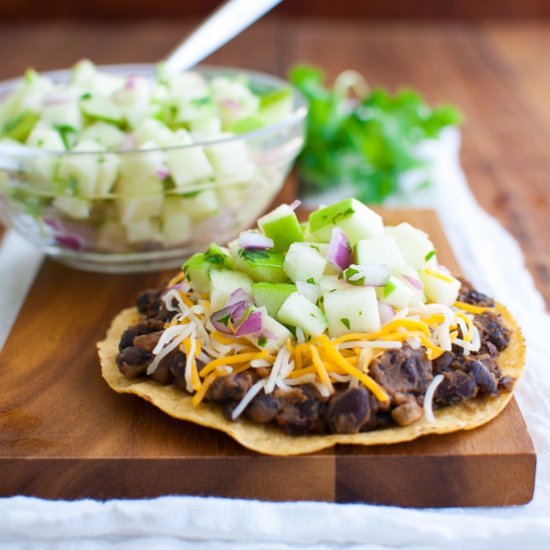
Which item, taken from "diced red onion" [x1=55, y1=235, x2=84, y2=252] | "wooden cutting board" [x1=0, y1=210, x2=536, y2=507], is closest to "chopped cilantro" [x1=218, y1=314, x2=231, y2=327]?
"wooden cutting board" [x1=0, y1=210, x2=536, y2=507]

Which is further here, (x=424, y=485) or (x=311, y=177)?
(x=311, y=177)

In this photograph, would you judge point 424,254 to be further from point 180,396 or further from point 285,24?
point 285,24

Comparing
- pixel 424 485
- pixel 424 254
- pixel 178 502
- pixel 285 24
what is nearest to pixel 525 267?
pixel 424 254

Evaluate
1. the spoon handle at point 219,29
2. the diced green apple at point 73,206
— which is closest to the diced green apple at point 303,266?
the diced green apple at point 73,206

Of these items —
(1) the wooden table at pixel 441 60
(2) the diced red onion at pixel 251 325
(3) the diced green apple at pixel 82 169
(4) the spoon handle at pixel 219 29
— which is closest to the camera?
(2) the diced red onion at pixel 251 325

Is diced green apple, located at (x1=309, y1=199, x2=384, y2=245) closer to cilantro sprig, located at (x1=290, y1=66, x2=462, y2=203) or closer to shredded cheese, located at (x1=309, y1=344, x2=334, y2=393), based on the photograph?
shredded cheese, located at (x1=309, y1=344, x2=334, y2=393)

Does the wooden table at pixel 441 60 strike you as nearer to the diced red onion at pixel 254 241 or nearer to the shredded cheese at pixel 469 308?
the shredded cheese at pixel 469 308

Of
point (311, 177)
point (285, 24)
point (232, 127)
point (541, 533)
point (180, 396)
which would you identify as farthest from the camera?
point (285, 24)
